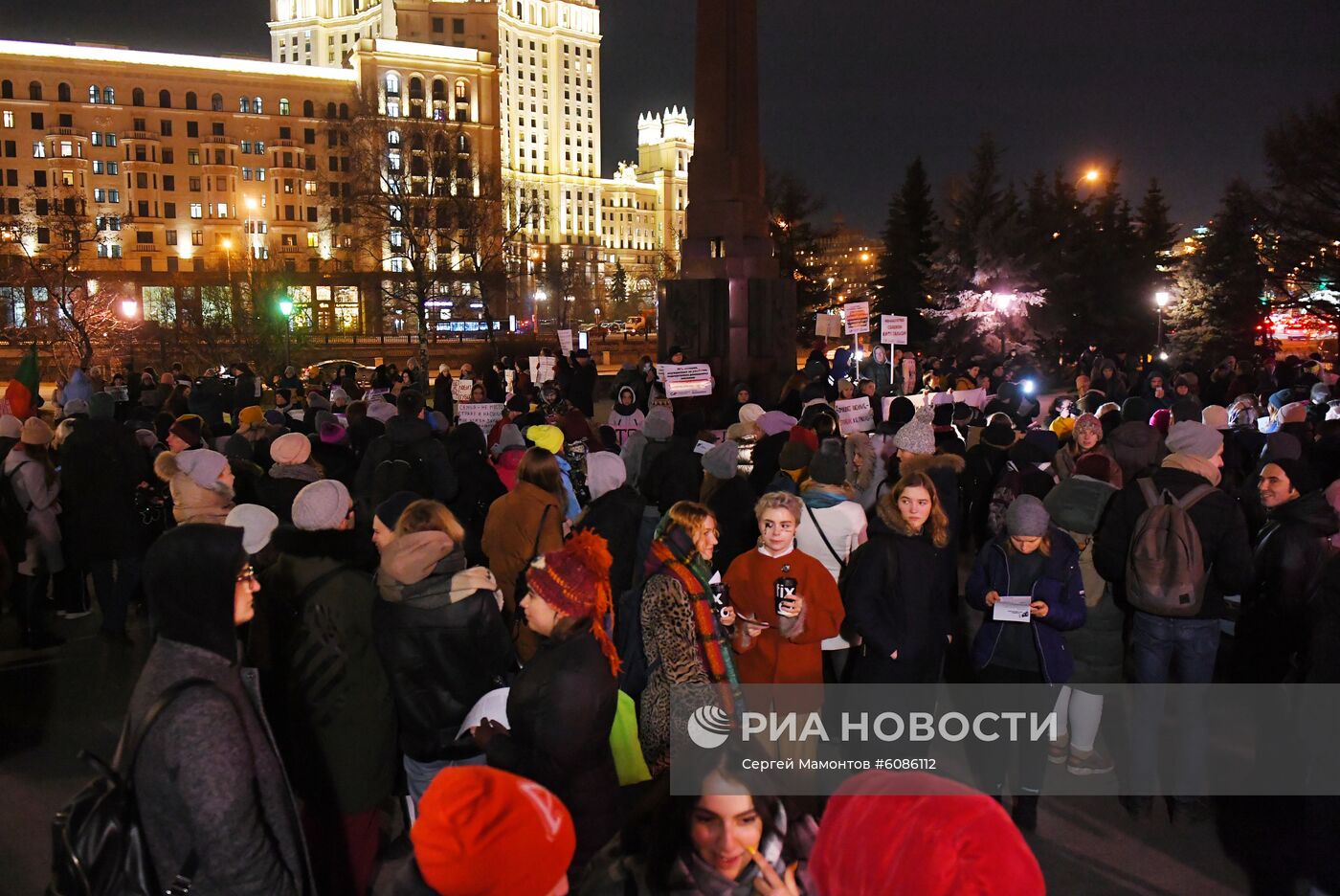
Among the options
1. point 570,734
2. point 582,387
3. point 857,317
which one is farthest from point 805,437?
point 582,387

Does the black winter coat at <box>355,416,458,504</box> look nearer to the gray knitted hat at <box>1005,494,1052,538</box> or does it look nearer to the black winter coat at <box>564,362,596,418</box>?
the gray knitted hat at <box>1005,494,1052,538</box>

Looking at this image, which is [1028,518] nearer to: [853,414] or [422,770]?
[422,770]

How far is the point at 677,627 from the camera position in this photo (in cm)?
454

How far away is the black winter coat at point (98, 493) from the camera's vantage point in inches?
325

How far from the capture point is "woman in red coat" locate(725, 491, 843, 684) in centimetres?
520

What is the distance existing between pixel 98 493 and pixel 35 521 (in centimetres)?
55

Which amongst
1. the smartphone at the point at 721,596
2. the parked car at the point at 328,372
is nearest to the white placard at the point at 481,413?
the smartphone at the point at 721,596

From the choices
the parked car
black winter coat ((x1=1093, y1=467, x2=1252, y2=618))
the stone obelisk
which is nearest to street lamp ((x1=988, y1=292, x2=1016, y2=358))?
the stone obelisk

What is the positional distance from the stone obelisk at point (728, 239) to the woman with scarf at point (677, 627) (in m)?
15.8

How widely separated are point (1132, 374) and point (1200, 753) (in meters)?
20.2

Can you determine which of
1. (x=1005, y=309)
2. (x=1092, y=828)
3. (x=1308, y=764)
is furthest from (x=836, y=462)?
(x=1005, y=309)

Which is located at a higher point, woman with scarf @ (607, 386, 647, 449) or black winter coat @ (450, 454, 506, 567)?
woman with scarf @ (607, 386, 647, 449)

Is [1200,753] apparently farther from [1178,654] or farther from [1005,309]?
[1005,309]

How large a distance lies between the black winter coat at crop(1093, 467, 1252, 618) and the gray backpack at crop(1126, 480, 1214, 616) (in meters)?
0.05
